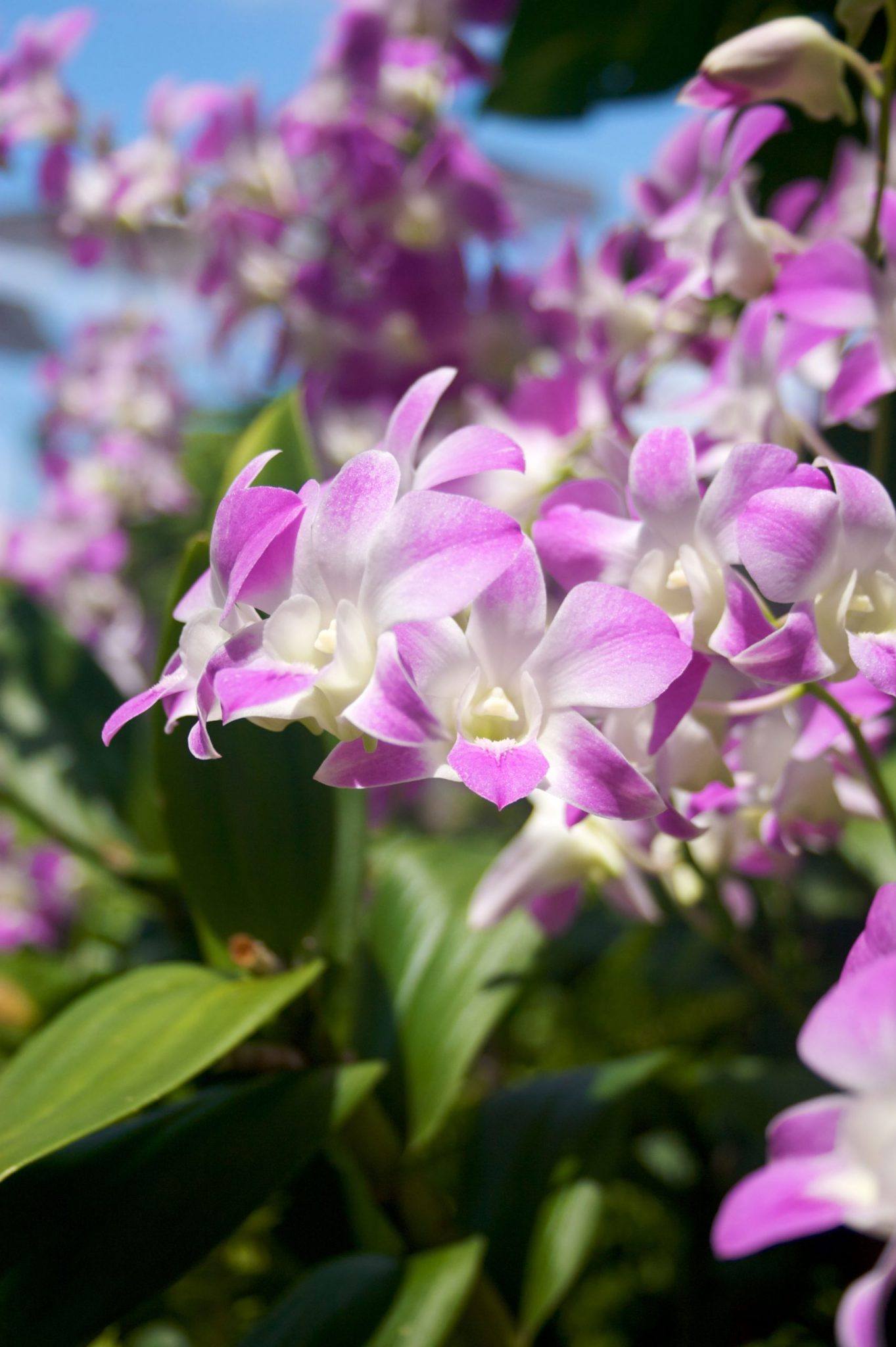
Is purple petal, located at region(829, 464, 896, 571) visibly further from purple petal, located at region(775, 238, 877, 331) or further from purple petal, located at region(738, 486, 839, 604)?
purple petal, located at region(775, 238, 877, 331)

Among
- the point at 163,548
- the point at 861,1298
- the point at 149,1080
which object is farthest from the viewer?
the point at 163,548

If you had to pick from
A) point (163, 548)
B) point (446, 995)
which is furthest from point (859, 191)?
point (163, 548)

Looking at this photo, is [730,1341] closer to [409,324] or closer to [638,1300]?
[638,1300]

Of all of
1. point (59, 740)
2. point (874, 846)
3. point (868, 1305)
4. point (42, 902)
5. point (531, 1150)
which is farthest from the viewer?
point (42, 902)

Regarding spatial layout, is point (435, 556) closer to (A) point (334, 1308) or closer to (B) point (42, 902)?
(A) point (334, 1308)

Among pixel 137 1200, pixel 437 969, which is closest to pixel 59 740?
pixel 437 969

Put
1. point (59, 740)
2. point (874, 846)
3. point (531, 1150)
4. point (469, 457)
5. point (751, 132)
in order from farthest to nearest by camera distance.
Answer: point (59, 740)
point (874, 846)
point (531, 1150)
point (751, 132)
point (469, 457)
